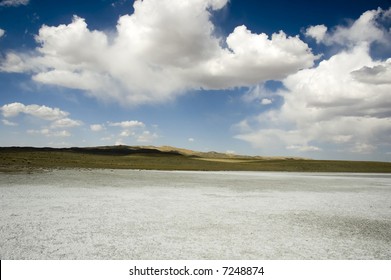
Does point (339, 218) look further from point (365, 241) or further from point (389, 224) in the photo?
point (365, 241)

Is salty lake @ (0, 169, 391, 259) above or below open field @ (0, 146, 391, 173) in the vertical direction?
below

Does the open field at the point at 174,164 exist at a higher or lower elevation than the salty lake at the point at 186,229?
higher

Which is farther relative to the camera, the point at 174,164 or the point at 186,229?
the point at 174,164

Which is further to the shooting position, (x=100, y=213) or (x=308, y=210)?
(x=308, y=210)

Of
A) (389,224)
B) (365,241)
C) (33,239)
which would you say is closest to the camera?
(33,239)

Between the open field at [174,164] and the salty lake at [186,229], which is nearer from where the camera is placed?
the salty lake at [186,229]

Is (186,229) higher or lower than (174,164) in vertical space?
lower

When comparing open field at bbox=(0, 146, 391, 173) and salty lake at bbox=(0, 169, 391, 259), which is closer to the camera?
salty lake at bbox=(0, 169, 391, 259)

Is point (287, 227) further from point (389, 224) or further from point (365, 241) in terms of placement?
point (389, 224)
